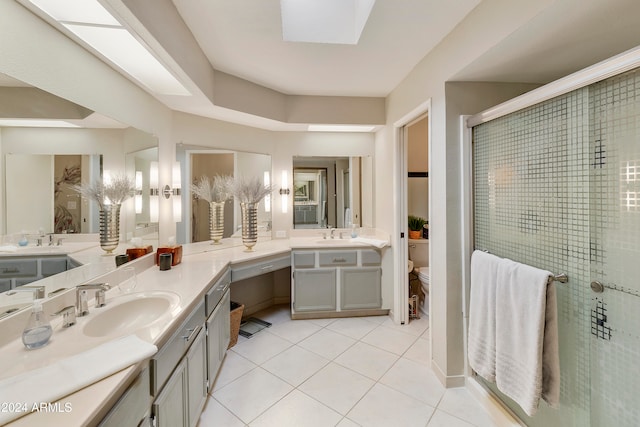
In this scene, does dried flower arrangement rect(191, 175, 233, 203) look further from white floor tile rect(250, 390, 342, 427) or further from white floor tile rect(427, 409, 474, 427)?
white floor tile rect(427, 409, 474, 427)

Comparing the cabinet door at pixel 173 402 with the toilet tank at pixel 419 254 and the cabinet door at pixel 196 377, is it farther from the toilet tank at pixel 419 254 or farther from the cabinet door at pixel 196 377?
the toilet tank at pixel 419 254

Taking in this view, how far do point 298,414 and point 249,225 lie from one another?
5.50ft

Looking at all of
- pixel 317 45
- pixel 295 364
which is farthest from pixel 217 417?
pixel 317 45

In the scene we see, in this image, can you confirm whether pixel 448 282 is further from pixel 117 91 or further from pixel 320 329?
pixel 117 91

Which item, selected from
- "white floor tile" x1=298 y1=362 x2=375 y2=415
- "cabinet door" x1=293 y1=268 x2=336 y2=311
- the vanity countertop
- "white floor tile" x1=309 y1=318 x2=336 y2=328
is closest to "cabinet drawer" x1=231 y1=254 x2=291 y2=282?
the vanity countertop

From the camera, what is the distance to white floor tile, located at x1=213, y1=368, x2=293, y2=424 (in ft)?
5.62

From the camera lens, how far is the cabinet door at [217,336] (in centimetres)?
175

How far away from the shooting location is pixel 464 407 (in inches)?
68.6

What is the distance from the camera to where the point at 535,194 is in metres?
1.45

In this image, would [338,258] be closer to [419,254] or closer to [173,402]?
→ [419,254]

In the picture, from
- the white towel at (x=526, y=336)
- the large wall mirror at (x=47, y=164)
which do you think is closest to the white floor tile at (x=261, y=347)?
the large wall mirror at (x=47, y=164)

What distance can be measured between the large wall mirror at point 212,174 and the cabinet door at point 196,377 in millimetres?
1301

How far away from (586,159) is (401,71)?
5.25ft

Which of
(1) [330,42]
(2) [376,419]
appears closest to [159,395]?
(2) [376,419]
